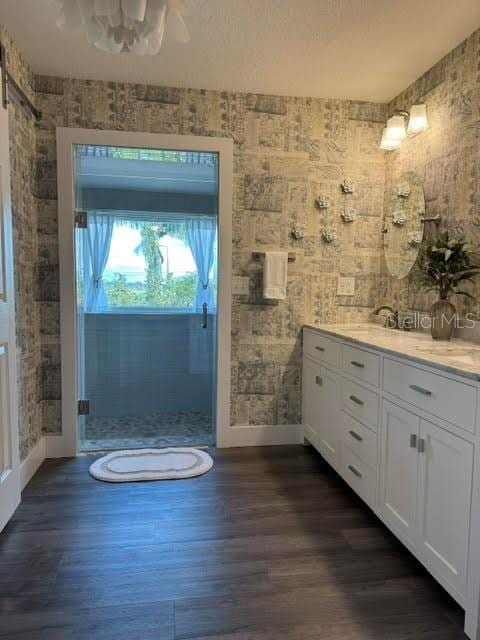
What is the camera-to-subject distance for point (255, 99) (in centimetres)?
277

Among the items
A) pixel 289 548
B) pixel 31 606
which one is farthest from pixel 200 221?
pixel 31 606

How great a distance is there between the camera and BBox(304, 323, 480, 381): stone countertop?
142 centimetres

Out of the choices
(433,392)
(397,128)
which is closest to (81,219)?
(397,128)

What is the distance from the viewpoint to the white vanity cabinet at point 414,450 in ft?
4.34

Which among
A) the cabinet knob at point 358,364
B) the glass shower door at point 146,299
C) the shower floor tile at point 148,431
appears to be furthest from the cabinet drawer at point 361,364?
the shower floor tile at point 148,431

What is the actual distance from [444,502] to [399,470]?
0.95ft

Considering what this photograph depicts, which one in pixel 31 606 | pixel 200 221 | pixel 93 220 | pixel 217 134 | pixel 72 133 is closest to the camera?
pixel 31 606

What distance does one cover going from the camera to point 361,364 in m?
2.06

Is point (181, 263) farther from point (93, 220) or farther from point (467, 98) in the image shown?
point (467, 98)

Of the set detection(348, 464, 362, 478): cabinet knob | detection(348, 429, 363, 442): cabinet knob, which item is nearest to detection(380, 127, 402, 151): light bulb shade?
detection(348, 429, 363, 442): cabinet knob

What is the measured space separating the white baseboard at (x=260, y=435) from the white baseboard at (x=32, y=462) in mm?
1174

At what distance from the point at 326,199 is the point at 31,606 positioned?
2.72 m

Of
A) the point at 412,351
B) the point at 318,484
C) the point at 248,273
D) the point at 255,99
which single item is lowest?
the point at 318,484

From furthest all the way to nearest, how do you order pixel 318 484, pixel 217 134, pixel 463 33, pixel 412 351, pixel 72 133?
pixel 217 134, pixel 72 133, pixel 318 484, pixel 463 33, pixel 412 351
